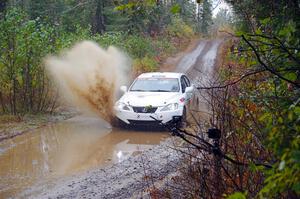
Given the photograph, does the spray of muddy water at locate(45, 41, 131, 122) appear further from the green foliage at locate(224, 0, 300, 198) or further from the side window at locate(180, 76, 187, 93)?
the green foliage at locate(224, 0, 300, 198)

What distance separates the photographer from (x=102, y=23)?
123 feet

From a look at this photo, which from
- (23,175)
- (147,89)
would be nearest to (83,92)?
(147,89)

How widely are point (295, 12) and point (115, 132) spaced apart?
11.6 meters

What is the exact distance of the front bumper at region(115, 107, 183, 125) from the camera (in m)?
13.9

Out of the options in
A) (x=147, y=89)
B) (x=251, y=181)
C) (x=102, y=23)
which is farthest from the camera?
(x=102, y=23)

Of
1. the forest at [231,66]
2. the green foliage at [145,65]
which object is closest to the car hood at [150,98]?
the forest at [231,66]

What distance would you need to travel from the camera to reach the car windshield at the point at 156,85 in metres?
15.3

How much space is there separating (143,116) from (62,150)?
9.25 ft

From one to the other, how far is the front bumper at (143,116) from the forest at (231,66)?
300cm

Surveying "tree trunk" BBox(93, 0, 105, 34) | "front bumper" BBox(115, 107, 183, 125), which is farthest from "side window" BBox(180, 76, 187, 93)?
"tree trunk" BBox(93, 0, 105, 34)

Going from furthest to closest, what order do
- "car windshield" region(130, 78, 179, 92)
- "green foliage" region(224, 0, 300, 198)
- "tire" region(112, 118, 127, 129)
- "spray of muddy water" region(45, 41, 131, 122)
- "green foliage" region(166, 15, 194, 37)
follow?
"green foliage" region(166, 15, 194, 37) → "spray of muddy water" region(45, 41, 131, 122) → "car windshield" region(130, 78, 179, 92) → "tire" region(112, 118, 127, 129) → "green foliage" region(224, 0, 300, 198)

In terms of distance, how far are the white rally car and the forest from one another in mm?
2310

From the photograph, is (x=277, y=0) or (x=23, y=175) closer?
(x=277, y=0)

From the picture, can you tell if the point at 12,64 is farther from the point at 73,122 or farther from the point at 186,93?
the point at 186,93
